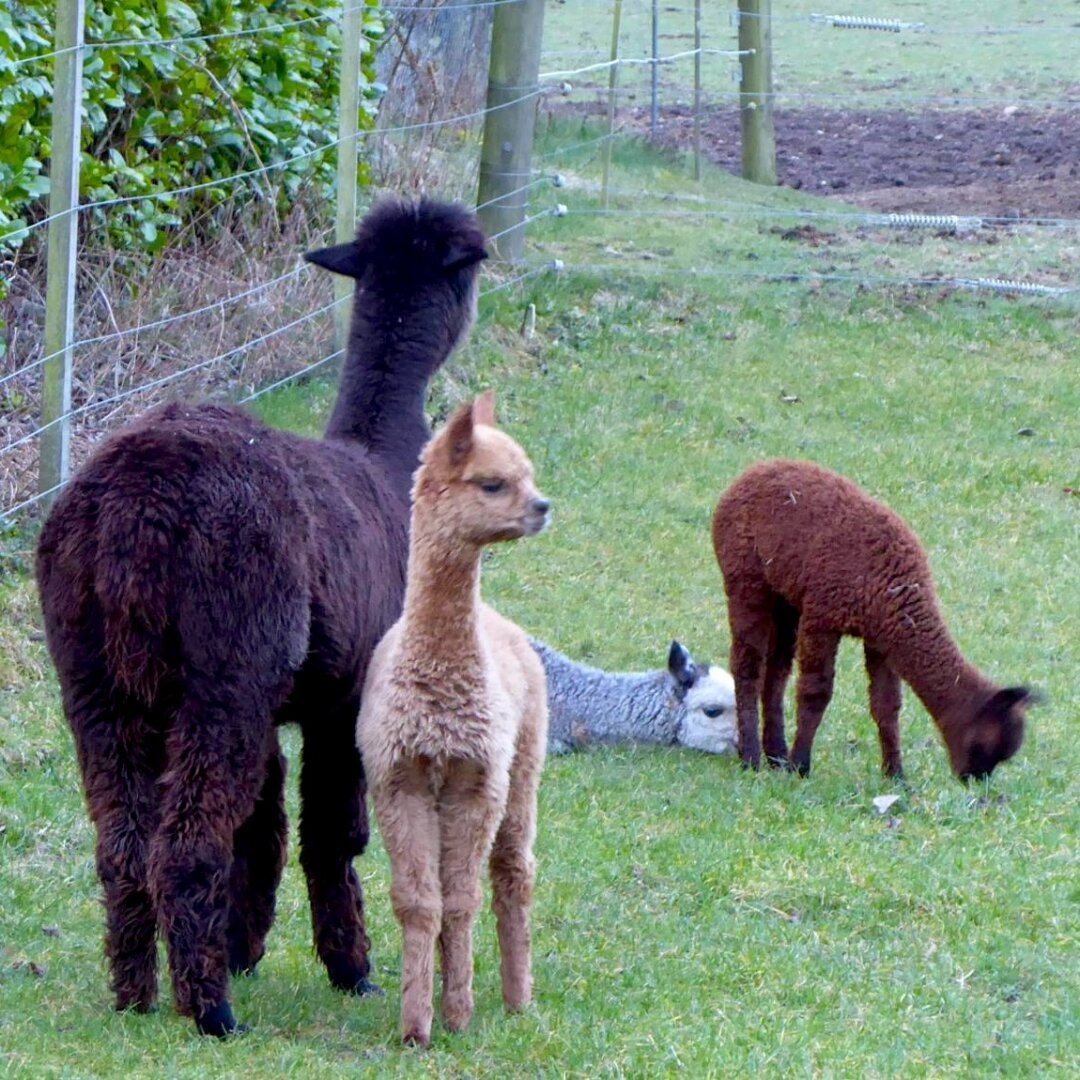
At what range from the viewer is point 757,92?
18344 millimetres

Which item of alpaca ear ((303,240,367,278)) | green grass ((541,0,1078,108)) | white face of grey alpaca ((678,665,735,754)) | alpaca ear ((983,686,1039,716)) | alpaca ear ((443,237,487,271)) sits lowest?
white face of grey alpaca ((678,665,735,754))

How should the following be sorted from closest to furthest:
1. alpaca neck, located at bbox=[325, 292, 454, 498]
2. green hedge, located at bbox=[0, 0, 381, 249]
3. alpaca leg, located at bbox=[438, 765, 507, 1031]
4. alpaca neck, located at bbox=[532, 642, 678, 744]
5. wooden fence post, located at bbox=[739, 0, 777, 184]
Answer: alpaca leg, located at bbox=[438, 765, 507, 1031] < alpaca neck, located at bbox=[325, 292, 454, 498] < alpaca neck, located at bbox=[532, 642, 678, 744] < green hedge, located at bbox=[0, 0, 381, 249] < wooden fence post, located at bbox=[739, 0, 777, 184]

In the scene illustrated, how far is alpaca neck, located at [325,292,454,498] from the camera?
5.43m

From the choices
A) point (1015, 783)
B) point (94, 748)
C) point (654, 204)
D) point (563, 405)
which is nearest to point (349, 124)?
point (563, 405)

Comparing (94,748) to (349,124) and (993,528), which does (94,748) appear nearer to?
(349,124)

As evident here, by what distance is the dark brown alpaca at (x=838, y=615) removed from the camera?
22.4 feet

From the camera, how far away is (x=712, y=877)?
230 inches

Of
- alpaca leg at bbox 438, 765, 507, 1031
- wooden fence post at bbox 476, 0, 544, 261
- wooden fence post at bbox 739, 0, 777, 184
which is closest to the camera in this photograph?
alpaca leg at bbox 438, 765, 507, 1031

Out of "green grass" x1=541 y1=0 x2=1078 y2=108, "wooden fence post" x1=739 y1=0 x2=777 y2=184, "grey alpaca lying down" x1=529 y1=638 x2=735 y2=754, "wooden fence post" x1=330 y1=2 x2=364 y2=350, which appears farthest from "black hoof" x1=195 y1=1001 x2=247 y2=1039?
"green grass" x1=541 y1=0 x2=1078 y2=108

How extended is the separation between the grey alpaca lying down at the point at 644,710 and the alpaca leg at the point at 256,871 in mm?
2726

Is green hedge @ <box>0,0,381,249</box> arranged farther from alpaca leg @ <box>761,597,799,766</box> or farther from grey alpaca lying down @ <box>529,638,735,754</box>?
alpaca leg @ <box>761,597,799,766</box>

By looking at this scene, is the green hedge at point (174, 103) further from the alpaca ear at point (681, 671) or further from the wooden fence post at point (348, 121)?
the alpaca ear at point (681, 671)

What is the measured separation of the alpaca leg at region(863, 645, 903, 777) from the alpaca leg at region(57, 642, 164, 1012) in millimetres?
3593

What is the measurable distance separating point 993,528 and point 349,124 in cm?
452
